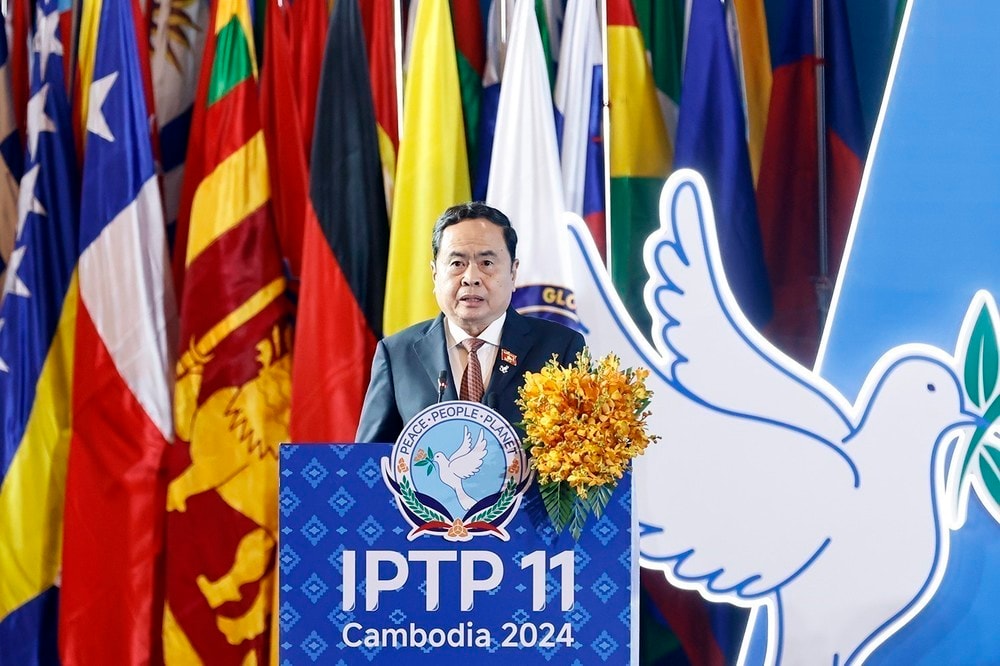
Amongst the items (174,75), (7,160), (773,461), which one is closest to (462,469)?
(773,461)

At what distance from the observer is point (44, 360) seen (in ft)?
10.4

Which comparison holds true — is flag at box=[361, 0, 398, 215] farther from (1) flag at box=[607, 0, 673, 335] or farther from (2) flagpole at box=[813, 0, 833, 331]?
(2) flagpole at box=[813, 0, 833, 331]

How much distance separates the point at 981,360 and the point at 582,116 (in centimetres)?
120

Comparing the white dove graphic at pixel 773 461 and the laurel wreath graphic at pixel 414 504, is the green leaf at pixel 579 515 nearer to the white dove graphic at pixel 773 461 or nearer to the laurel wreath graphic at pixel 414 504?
the laurel wreath graphic at pixel 414 504

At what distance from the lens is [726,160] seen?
10.00ft

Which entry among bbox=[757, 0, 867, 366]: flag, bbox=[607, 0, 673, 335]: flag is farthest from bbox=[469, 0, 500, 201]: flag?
bbox=[757, 0, 867, 366]: flag

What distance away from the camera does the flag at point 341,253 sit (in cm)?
303

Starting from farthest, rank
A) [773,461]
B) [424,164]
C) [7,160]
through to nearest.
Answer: [7,160]
[424,164]
[773,461]

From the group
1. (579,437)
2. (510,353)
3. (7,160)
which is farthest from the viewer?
(7,160)

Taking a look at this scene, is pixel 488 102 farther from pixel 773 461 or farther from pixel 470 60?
pixel 773 461

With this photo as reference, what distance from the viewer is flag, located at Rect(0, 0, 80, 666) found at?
10.2ft

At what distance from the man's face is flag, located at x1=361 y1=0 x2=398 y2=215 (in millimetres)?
857

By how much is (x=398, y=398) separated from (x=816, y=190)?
1.43m

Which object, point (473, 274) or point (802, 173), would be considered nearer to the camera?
point (473, 274)
